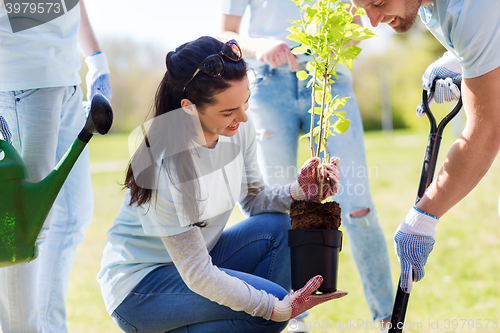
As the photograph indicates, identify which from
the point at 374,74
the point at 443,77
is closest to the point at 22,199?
the point at 443,77

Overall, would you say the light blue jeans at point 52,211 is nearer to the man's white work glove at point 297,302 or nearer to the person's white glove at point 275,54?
the person's white glove at point 275,54

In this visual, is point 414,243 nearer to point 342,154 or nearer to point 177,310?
point 342,154

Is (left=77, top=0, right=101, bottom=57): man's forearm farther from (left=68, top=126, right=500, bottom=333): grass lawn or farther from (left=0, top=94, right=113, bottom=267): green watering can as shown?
(left=0, top=94, right=113, bottom=267): green watering can

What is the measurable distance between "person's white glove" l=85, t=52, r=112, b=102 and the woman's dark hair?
0.72m

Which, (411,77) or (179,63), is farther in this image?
(411,77)

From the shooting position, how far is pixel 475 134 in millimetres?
1406

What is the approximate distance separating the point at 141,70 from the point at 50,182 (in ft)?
106

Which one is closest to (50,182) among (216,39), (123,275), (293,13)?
(123,275)

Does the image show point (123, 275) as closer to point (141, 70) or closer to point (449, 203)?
point (449, 203)

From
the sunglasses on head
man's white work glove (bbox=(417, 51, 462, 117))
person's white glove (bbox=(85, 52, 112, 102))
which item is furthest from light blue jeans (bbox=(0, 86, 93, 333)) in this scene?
man's white work glove (bbox=(417, 51, 462, 117))

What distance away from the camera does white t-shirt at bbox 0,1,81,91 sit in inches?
64.3

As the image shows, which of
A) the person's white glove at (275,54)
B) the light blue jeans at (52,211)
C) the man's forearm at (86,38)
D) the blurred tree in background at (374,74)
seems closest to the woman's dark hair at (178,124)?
the person's white glove at (275,54)

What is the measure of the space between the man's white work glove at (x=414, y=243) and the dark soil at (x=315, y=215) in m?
0.24

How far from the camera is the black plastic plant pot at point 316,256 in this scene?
59.9 inches
